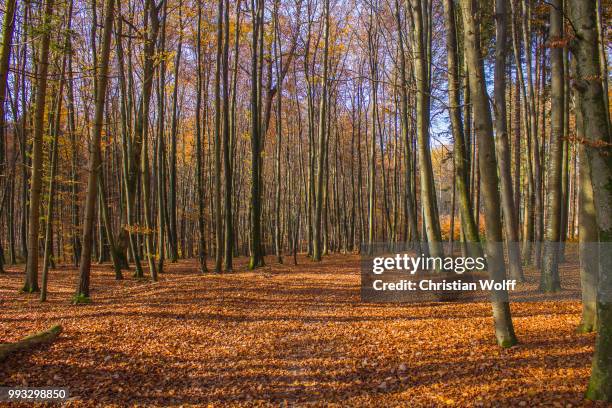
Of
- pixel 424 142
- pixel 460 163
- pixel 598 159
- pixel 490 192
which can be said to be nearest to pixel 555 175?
pixel 460 163

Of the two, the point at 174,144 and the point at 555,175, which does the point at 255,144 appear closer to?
the point at 174,144

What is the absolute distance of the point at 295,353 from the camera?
6.05m

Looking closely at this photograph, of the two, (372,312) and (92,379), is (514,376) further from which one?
(92,379)

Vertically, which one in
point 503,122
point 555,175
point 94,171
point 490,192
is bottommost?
point 490,192

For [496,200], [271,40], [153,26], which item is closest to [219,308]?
[496,200]

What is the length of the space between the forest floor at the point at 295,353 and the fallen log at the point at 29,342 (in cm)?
12

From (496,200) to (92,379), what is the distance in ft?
18.1

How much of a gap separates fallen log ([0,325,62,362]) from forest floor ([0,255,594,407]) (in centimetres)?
12

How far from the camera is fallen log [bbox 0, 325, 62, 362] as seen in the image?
5.12 meters

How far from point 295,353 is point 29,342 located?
11.7 feet

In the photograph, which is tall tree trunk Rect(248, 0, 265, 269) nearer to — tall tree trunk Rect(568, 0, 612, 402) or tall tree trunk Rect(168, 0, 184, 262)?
tall tree trunk Rect(168, 0, 184, 262)

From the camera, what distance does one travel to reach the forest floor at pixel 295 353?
451 centimetres

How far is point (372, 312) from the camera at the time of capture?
8555 mm

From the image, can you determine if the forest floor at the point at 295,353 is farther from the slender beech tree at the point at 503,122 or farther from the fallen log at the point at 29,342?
the slender beech tree at the point at 503,122
